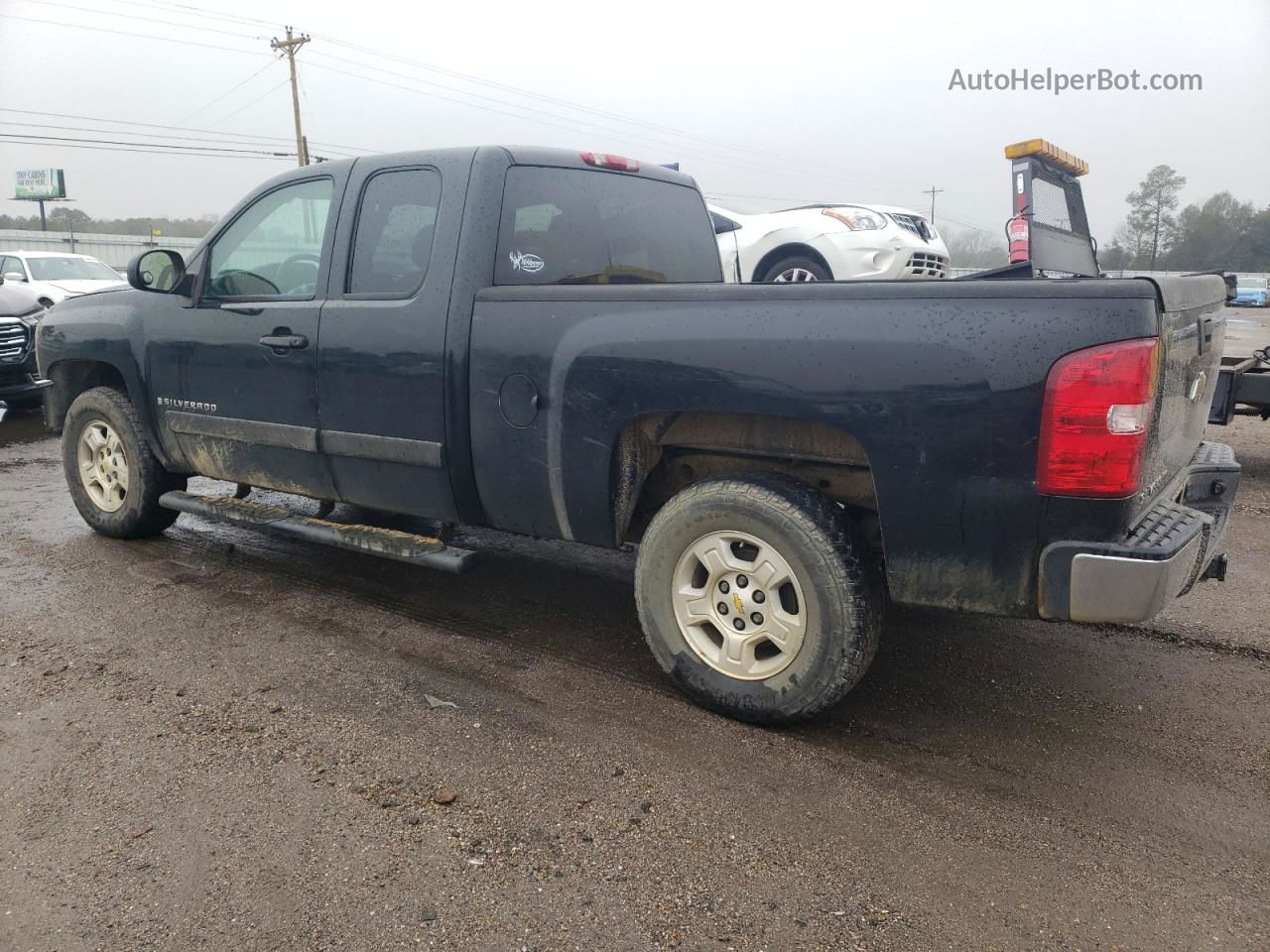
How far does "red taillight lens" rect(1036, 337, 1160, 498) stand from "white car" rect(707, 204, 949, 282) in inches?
272

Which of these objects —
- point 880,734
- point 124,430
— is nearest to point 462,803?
point 880,734

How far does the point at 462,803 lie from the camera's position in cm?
263

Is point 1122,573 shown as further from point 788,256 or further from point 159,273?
point 788,256

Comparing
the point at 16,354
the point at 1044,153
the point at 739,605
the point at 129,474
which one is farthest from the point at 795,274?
the point at 16,354

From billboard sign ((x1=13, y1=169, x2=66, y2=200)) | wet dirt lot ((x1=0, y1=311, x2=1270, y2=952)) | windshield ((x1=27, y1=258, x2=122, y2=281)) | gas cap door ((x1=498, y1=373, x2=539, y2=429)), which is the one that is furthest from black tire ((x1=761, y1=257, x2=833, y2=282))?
billboard sign ((x1=13, y1=169, x2=66, y2=200))

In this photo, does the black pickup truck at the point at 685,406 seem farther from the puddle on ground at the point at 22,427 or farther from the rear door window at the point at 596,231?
the puddle on ground at the point at 22,427

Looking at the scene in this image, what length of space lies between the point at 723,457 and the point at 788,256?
6.73m

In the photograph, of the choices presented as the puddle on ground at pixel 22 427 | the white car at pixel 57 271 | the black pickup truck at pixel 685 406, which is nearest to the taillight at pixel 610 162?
the black pickup truck at pixel 685 406

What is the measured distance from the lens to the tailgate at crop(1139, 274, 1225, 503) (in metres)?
2.60

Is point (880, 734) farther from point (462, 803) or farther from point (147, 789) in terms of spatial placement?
point (147, 789)

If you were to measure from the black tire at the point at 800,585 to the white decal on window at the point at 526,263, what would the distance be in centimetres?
117

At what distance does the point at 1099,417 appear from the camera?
7.95ft

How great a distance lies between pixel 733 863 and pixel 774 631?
810mm

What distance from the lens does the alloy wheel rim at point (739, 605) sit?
2.96 metres
